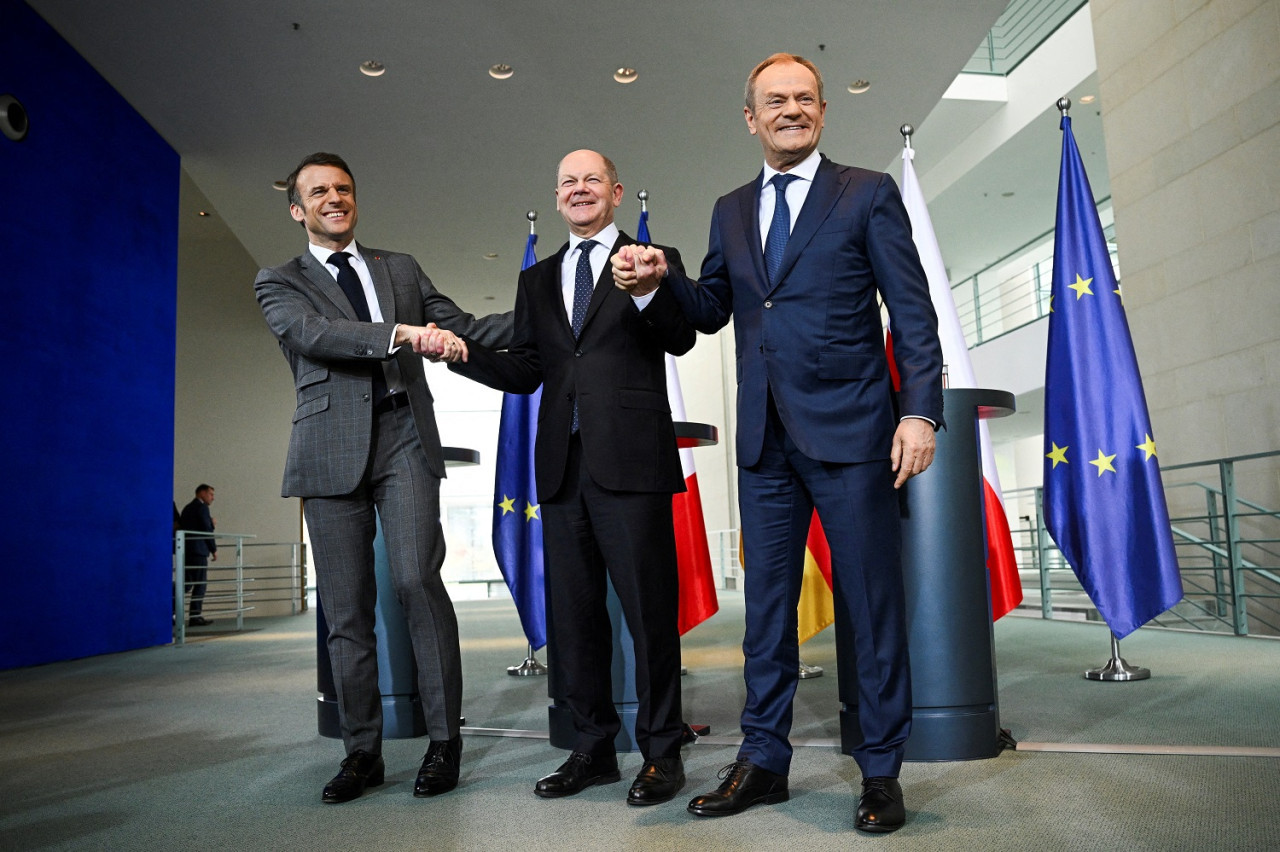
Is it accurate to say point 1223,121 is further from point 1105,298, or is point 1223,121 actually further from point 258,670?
point 258,670

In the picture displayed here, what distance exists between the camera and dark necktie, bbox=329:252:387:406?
224 cm

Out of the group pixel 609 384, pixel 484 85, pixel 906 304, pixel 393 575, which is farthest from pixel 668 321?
pixel 484 85

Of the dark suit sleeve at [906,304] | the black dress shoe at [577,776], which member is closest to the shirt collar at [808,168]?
the dark suit sleeve at [906,304]

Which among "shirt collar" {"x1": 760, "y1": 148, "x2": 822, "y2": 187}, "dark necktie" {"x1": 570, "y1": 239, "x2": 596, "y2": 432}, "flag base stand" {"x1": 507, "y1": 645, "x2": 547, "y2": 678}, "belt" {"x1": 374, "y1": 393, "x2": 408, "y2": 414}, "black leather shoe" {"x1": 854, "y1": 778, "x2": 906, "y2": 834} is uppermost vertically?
"shirt collar" {"x1": 760, "y1": 148, "x2": 822, "y2": 187}

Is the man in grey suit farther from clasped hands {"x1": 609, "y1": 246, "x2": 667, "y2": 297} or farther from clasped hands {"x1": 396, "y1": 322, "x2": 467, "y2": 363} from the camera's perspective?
clasped hands {"x1": 609, "y1": 246, "x2": 667, "y2": 297}

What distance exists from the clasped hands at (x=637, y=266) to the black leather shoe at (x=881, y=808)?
1028 mm

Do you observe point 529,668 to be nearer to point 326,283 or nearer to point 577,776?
point 577,776

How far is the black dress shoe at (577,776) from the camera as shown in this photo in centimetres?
199

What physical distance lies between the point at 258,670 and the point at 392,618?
263 centimetres

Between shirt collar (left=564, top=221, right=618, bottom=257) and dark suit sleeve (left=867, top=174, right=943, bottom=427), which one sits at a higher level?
shirt collar (left=564, top=221, right=618, bottom=257)

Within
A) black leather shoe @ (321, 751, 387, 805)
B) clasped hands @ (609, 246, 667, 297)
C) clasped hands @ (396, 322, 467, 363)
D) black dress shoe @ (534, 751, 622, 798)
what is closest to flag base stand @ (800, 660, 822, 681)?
black dress shoe @ (534, 751, 622, 798)

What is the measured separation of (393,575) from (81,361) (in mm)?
4899

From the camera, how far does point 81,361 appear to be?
604 cm

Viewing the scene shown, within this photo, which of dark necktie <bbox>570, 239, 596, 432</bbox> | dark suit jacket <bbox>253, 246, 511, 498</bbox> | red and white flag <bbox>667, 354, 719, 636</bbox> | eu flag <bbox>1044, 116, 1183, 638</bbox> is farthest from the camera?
red and white flag <bbox>667, 354, 719, 636</bbox>
